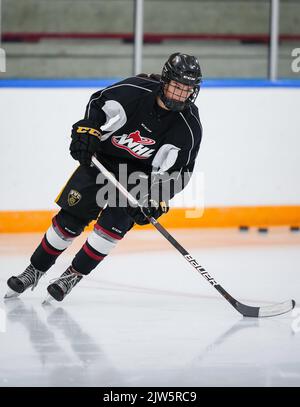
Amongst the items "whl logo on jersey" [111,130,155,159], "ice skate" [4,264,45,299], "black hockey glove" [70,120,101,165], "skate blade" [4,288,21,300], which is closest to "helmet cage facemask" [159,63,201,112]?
"whl logo on jersey" [111,130,155,159]

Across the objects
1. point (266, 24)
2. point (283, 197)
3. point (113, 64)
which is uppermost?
point (266, 24)

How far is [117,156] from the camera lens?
13.7ft

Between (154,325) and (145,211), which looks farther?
(145,211)

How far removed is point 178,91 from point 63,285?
3.16 feet

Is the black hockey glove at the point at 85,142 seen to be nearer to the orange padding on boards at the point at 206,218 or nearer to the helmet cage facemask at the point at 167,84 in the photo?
the helmet cage facemask at the point at 167,84

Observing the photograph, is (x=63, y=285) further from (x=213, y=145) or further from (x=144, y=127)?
(x=213, y=145)

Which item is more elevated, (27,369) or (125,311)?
(27,369)

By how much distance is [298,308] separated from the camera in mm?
4184

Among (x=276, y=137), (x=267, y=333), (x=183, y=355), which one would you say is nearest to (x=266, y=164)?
(x=276, y=137)

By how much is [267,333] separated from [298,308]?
1.70 feet

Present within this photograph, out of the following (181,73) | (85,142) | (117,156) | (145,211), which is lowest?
(145,211)

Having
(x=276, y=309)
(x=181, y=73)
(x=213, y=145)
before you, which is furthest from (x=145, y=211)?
(x=213, y=145)

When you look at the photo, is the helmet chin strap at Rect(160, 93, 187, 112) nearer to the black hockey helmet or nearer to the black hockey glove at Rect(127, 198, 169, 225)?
the black hockey helmet
